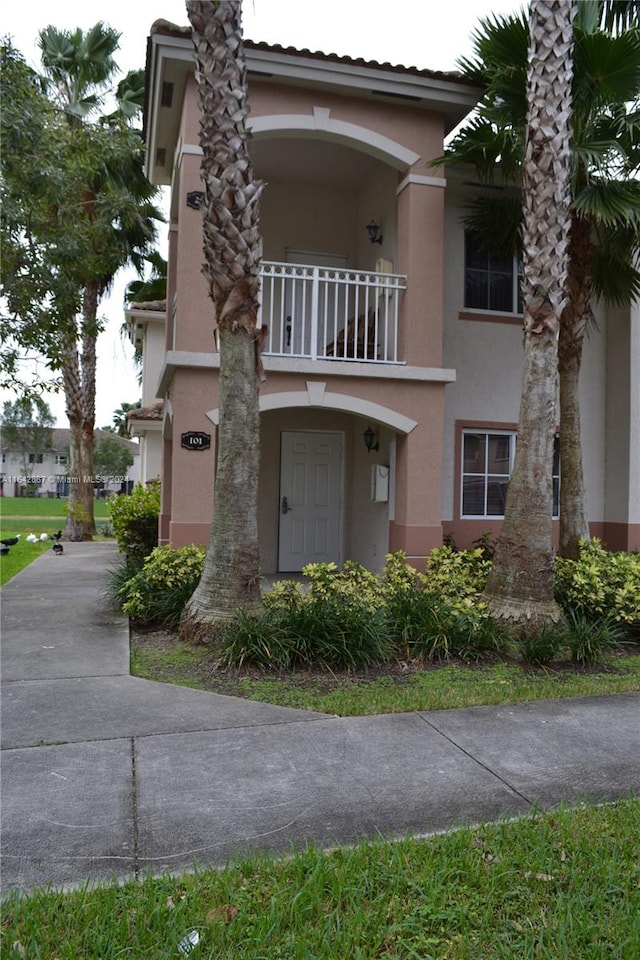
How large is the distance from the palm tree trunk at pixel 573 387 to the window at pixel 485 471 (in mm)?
1775

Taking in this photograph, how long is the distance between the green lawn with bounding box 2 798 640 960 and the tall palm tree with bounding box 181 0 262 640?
4057 millimetres

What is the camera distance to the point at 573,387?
9.86m

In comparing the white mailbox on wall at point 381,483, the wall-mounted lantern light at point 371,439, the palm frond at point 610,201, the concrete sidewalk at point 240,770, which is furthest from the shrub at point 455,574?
the palm frond at point 610,201

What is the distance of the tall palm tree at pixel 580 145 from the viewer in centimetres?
852

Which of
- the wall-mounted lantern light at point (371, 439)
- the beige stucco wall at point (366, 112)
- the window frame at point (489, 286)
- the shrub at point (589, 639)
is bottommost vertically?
the shrub at point (589, 639)

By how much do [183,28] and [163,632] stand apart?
24.2 feet

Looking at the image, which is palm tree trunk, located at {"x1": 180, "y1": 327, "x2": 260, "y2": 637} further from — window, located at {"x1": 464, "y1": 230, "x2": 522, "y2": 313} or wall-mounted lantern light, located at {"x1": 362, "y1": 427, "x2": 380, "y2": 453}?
window, located at {"x1": 464, "y1": 230, "x2": 522, "y2": 313}

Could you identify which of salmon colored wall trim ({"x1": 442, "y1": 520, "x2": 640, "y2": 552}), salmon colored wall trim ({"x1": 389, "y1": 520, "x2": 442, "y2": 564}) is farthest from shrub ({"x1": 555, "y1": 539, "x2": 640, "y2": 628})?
salmon colored wall trim ({"x1": 442, "y1": 520, "x2": 640, "y2": 552})

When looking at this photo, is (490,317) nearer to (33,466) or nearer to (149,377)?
(149,377)

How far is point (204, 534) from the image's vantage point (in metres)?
9.29

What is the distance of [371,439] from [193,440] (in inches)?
136

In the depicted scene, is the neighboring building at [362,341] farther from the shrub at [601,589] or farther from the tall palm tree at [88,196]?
the tall palm tree at [88,196]

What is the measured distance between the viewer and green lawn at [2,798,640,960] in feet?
8.77

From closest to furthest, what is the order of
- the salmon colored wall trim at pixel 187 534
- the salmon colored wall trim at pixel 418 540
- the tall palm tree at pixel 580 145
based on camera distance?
the tall palm tree at pixel 580 145 → the salmon colored wall trim at pixel 187 534 → the salmon colored wall trim at pixel 418 540
